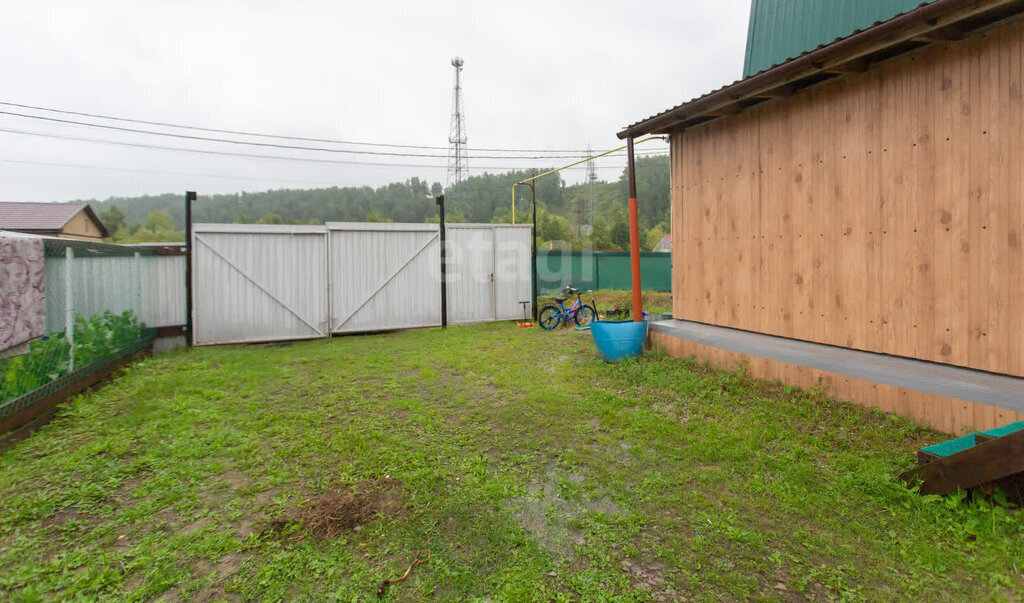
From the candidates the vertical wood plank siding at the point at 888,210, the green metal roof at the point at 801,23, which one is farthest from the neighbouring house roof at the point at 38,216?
the vertical wood plank siding at the point at 888,210

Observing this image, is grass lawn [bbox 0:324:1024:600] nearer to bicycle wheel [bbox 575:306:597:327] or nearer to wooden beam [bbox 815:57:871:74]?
wooden beam [bbox 815:57:871:74]

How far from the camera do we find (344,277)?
9.05 m

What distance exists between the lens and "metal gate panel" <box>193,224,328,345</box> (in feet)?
26.8

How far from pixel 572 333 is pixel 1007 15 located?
21.6 feet

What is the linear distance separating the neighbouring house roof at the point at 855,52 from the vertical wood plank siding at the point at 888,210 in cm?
13

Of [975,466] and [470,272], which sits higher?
[470,272]

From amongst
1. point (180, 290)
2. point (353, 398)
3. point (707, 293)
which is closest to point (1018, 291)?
point (707, 293)

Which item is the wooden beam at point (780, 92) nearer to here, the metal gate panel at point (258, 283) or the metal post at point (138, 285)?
the metal gate panel at point (258, 283)

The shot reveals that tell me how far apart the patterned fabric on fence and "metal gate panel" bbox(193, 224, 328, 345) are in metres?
3.60

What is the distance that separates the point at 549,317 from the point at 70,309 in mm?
7127

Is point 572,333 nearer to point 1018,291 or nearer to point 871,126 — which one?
point 871,126

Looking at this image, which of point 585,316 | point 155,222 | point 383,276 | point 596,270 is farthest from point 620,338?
point 155,222

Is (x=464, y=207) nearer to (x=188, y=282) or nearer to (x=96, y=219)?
(x=188, y=282)

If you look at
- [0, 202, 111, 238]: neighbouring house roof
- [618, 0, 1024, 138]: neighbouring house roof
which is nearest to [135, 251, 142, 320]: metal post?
[618, 0, 1024, 138]: neighbouring house roof
